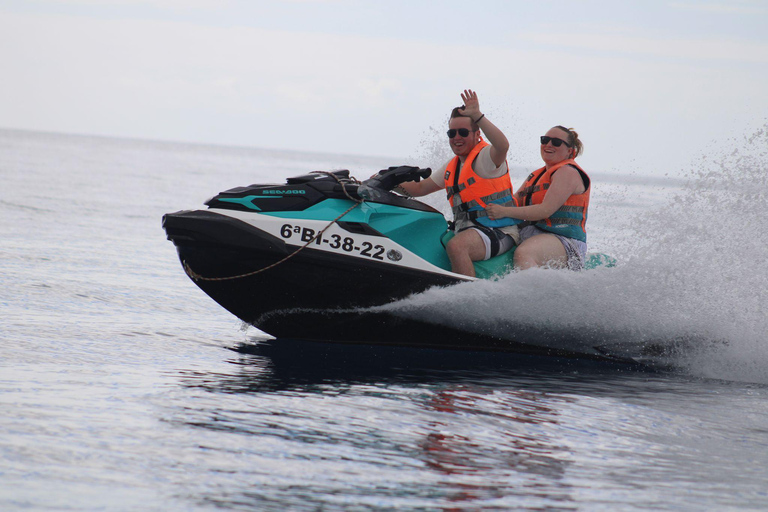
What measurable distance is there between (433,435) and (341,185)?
208 centimetres

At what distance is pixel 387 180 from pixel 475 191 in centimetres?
56

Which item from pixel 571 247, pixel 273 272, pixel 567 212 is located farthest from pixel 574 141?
pixel 273 272

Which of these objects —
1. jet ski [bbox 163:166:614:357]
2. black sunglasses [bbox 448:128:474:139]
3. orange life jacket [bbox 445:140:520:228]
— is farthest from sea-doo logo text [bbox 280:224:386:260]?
black sunglasses [bbox 448:128:474:139]

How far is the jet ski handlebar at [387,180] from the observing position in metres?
5.05

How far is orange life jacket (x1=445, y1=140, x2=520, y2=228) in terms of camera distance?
5.08 meters

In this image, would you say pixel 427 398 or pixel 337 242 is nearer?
pixel 427 398

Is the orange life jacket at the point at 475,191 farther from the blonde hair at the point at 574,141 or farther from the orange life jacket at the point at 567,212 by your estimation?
the blonde hair at the point at 574,141

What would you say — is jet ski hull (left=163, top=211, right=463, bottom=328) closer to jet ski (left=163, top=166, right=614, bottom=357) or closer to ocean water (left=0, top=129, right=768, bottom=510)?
jet ski (left=163, top=166, right=614, bottom=357)

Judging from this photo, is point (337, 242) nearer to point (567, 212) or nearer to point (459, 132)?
point (459, 132)

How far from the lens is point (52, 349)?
15.2 ft

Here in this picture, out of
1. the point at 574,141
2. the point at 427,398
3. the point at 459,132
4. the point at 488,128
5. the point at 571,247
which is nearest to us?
the point at 427,398

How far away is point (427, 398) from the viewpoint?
4.07 metres

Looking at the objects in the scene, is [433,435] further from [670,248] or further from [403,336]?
[670,248]

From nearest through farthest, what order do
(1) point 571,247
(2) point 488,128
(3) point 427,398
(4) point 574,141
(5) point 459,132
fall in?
(3) point 427,398
(2) point 488,128
(5) point 459,132
(1) point 571,247
(4) point 574,141
